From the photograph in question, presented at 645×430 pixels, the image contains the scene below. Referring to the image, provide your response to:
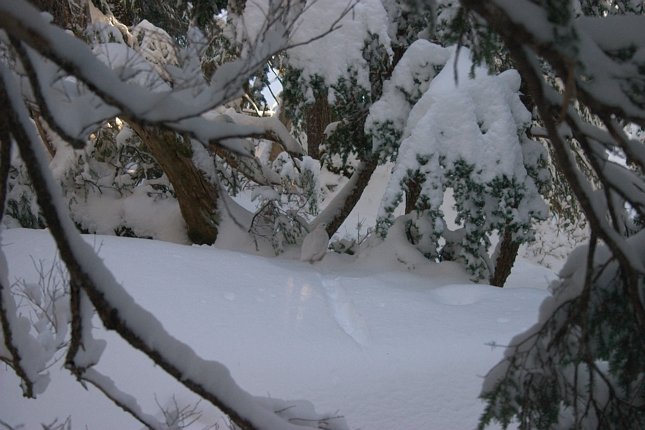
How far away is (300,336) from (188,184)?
3.07 meters

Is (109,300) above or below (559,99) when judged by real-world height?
below

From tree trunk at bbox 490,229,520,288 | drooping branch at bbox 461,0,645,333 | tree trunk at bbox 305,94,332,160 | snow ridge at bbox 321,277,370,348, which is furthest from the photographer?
tree trunk at bbox 305,94,332,160

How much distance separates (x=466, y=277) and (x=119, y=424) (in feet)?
12.8

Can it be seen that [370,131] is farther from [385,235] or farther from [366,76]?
[385,235]

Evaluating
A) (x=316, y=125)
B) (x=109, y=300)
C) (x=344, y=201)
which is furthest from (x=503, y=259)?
(x=109, y=300)

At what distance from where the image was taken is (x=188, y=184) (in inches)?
256

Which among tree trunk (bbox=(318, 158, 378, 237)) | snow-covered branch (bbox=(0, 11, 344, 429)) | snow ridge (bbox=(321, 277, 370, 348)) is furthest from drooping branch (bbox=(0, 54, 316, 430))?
tree trunk (bbox=(318, 158, 378, 237))

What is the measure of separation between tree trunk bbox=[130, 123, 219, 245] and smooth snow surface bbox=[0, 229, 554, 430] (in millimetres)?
1140

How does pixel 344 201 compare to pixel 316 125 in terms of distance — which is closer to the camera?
pixel 344 201

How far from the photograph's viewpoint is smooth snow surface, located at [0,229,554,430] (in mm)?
3467

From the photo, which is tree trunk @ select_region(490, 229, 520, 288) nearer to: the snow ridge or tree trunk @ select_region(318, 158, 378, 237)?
tree trunk @ select_region(318, 158, 378, 237)

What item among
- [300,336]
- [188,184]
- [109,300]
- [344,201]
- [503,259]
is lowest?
[109,300]

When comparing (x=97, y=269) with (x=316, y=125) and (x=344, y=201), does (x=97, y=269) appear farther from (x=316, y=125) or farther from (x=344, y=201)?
(x=316, y=125)

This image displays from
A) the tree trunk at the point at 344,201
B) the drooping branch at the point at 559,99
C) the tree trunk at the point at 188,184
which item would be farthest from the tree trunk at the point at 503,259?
the drooping branch at the point at 559,99
